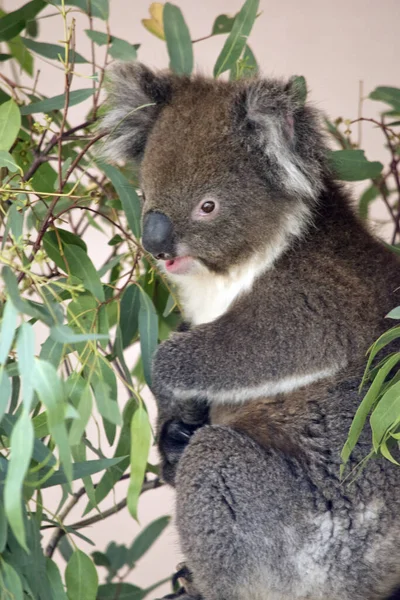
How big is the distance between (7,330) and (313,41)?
2.58m

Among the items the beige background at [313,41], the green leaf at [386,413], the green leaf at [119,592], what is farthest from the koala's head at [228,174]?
the beige background at [313,41]

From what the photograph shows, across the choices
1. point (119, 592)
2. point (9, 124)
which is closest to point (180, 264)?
point (9, 124)

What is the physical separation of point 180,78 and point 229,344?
0.71 meters

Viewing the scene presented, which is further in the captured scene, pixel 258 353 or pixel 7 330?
pixel 258 353

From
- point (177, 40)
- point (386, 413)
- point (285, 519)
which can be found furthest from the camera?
point (177, 40)

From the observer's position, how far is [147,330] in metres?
2.43

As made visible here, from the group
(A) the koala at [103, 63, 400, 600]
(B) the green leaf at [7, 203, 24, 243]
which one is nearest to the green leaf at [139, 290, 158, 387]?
(A) the koala at [103, 63, 400, 600]

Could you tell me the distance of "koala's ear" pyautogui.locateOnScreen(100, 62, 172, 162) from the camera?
251 cm

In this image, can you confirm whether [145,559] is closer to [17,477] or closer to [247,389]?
[247,389]

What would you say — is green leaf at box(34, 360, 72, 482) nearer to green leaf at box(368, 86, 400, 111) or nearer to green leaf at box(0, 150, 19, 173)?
green leaf at box(0, 150, 19, 173)

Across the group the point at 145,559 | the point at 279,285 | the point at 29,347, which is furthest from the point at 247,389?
the point at 145,559

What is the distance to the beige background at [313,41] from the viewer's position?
3.83 meters

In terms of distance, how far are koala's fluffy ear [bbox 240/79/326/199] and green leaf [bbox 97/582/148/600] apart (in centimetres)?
132

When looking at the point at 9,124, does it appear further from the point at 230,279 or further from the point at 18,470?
the point at 18,470
